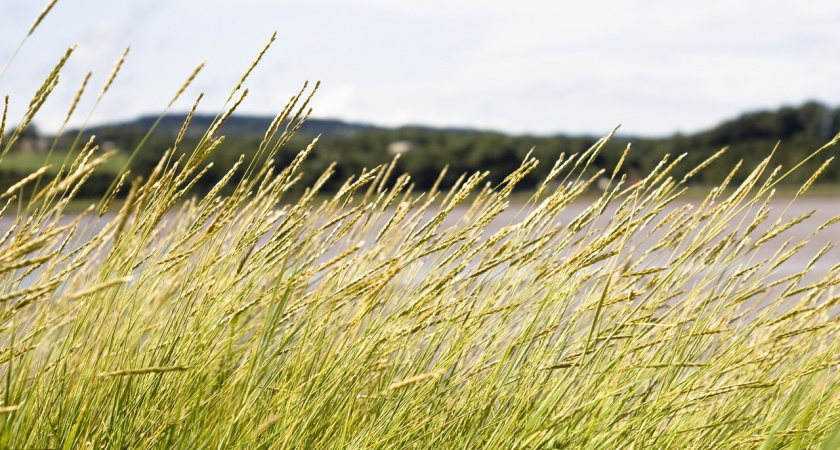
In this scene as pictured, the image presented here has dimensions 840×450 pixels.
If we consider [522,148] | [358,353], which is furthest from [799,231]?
[522,148]

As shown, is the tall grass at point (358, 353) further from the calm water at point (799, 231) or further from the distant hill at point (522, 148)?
the distant hill at point (522, 148)

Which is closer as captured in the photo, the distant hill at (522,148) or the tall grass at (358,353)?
the tall grass at (358,353)

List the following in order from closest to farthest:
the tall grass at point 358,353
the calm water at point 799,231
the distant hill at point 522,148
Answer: the tall grass at point 358,353 → the calm water at point 799,231 → the distant hill at point 522,148

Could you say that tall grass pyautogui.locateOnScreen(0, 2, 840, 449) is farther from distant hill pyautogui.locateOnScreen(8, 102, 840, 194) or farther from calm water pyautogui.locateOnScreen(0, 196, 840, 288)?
distant hill pyautogui.locateOnScreen(8, 102, 840, 194)

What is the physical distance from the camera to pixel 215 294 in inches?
64.0

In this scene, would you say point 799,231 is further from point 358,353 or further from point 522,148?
point 522,148

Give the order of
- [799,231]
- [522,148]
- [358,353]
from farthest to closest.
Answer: [522,148] < [799,231] < [358,353]

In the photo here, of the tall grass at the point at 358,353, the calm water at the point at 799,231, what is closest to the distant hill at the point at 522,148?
the calm water at the point at 799,231

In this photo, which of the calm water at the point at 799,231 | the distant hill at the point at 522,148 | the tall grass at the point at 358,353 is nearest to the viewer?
the tall grass at the point at 358,353

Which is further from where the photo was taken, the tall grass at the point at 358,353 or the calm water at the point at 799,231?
the calm water at the point at 799,231

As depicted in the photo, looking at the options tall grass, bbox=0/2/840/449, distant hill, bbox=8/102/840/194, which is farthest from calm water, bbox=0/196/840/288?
distant hill, bbox=8/102/840/194

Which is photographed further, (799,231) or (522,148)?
(522,148)

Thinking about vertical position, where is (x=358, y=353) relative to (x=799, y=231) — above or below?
below

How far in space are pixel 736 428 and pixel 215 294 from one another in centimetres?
122
